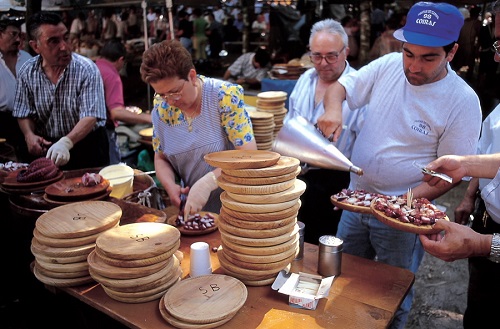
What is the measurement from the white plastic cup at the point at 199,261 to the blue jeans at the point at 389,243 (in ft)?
3.82

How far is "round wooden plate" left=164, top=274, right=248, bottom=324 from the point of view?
1549mm

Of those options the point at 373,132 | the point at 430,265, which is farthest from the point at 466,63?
the point at 373,132

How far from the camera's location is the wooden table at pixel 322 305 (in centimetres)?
161

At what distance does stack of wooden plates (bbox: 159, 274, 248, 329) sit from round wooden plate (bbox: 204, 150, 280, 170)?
1.66 ft

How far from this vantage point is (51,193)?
2521mm

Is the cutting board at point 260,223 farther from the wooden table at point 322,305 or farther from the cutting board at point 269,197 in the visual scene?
the wooden table at point 322,305

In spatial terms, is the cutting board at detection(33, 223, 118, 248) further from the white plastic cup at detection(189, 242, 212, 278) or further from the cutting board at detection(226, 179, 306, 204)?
the cutting board at detection(226, 179, 306, 204)

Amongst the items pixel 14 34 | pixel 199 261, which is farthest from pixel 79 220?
pixel 14 34

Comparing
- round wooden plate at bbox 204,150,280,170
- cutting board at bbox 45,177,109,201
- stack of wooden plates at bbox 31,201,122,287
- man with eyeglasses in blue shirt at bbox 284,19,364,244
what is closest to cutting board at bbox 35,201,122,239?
stack of wooden plates at bbox 31,201,122,287

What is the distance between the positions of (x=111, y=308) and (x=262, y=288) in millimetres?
659

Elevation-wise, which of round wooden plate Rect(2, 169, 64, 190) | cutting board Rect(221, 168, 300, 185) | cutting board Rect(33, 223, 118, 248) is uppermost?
cutting board Rect(221, 168, 300, 185)

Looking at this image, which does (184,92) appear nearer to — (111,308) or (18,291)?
(111,308)

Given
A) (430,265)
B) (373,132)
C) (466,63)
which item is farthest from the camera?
(466,63)

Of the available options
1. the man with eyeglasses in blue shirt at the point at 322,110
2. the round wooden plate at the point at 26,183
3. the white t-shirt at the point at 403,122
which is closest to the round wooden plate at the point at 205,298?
the white t-shirt at the point at 403,122
